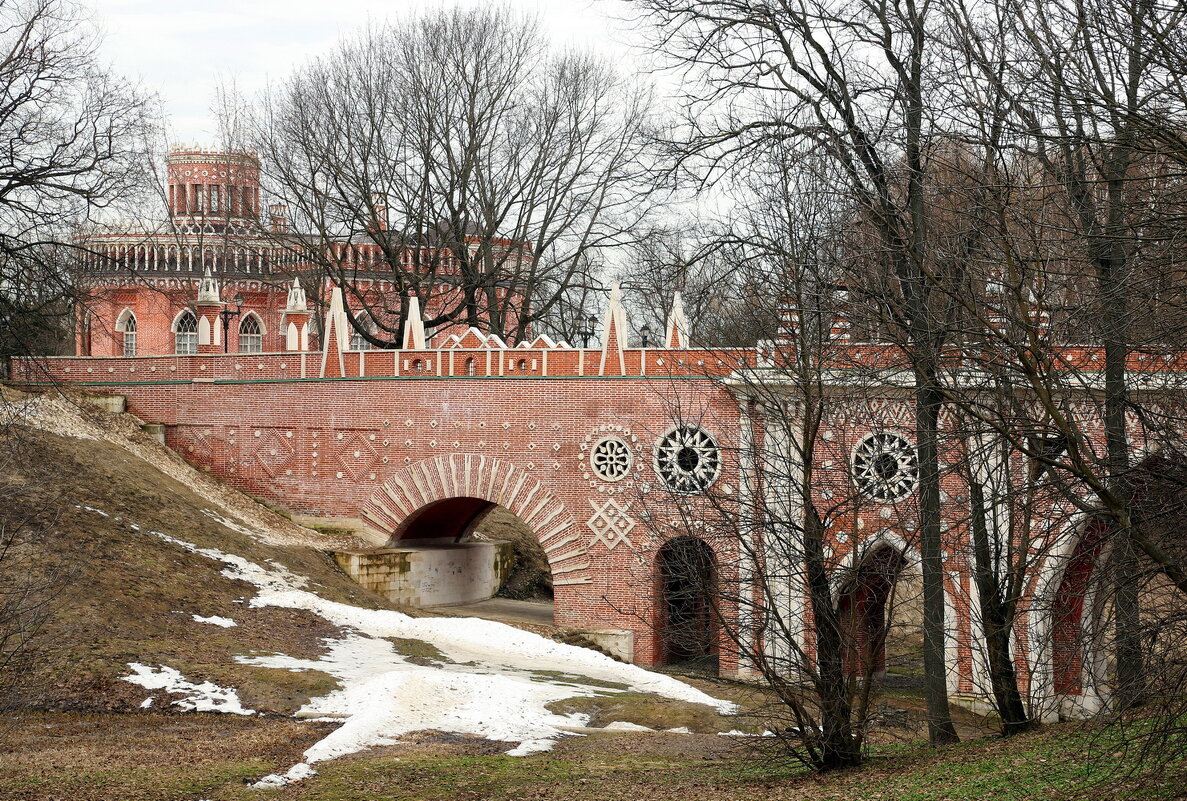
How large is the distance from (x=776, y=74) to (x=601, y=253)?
942 inches

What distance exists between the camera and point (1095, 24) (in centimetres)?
815

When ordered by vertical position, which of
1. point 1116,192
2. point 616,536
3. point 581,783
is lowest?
point 581,783

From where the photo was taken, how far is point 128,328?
4244 cm

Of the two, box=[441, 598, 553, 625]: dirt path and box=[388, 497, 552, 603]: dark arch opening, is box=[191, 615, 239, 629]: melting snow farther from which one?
box=[388, 497, 552, 603]: dark arch opening

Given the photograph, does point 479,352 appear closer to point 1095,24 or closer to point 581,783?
point 581,783

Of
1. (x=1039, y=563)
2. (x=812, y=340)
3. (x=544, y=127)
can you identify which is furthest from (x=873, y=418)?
(x=544, y=127)

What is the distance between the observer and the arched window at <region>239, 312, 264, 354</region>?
4238cm

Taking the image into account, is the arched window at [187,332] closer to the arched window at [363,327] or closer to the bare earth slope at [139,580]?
the arched window at [363,327]

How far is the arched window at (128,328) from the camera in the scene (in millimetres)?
42031

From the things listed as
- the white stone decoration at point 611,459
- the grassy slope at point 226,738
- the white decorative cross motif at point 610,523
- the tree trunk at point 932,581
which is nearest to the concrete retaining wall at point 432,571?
the grassy slope at point 226,738

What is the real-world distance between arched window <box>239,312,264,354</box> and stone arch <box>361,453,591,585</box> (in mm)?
18474

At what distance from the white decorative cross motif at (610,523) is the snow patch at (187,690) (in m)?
9.36

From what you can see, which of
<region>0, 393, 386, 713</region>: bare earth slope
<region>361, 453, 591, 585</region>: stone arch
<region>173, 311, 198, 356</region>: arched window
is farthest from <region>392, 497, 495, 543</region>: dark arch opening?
<region>173, 311, 198, 356</region>: arched window

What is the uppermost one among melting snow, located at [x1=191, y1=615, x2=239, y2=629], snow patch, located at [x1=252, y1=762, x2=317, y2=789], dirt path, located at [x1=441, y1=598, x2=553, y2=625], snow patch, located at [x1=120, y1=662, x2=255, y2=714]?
melting snow, located at [x1=191, y1=615, x2=239, y2=629]
